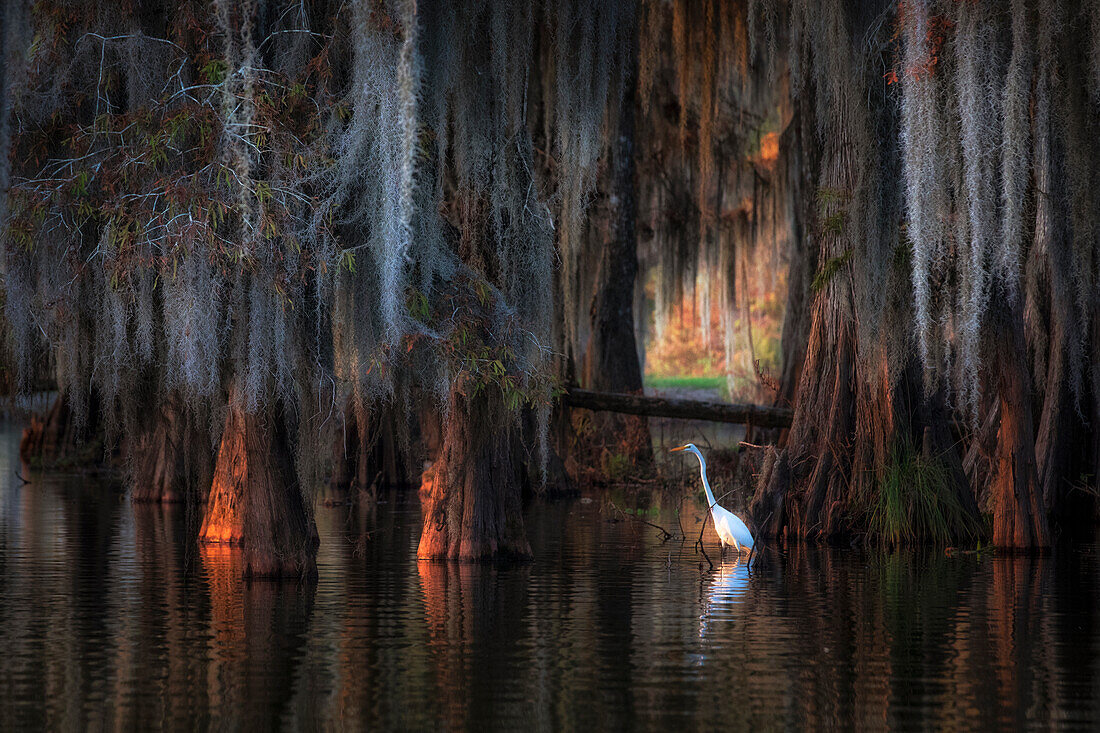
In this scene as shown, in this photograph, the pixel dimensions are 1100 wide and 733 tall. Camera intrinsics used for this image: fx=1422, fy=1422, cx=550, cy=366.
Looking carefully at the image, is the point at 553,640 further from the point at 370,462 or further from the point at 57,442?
the point at 57,442

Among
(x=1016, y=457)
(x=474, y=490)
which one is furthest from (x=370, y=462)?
(x=1016, y=457)

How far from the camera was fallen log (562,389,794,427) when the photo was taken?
60.0 feet

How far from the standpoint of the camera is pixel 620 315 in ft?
75.6

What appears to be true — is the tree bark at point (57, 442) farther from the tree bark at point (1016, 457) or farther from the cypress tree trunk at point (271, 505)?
the tree bark at point (1016, 457)

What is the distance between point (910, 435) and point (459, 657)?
6975 mm

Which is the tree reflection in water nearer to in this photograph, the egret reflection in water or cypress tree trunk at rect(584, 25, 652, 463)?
the egret reflection in water

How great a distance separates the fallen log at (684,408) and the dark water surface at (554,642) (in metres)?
5.28

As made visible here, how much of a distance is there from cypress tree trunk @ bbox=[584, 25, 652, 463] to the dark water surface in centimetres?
966

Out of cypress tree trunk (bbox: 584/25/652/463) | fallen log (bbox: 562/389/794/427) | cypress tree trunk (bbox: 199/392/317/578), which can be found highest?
cypress tree trunk (bbox: 584/25/652/463)

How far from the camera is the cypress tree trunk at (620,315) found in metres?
22.4

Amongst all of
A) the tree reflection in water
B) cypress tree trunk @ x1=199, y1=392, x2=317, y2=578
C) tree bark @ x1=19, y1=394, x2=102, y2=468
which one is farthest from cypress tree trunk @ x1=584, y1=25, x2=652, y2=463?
cypress tree trunk @ x1=199, y1=392, x2=317, y2=578

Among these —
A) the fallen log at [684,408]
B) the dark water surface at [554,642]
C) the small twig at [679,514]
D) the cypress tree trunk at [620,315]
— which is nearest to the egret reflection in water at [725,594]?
the dark water surface at [554,642]

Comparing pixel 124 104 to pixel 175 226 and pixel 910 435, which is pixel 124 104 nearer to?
pixel 175 226

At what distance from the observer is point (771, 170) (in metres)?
25.0
